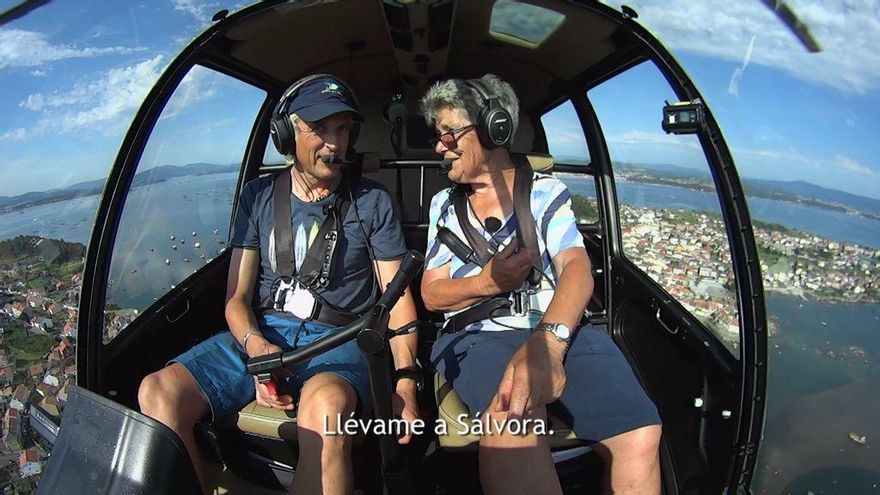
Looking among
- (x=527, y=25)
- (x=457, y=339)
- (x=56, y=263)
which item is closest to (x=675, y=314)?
(x=457, y=339)

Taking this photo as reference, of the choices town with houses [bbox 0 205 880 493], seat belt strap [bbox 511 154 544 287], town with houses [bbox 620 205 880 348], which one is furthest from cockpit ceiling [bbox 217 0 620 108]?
town with houses [bbox 0 205 880 493]

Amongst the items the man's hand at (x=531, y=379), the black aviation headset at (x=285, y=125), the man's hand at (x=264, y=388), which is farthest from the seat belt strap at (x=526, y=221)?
the man's hand at (x=264, y=388)

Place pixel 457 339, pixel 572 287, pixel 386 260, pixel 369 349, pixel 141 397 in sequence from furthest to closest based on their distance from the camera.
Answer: pixel 386 260, pixel 457 339, pixel 572 287, pixel 141 397, pixel 369 349

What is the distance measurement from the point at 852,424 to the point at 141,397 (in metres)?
2.47

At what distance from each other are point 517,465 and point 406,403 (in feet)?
1.67

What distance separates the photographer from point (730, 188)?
1.96m

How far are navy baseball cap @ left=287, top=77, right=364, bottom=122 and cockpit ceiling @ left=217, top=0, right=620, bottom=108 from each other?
0.33m

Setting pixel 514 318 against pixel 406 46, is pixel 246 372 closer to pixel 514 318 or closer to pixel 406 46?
pixel 514 318

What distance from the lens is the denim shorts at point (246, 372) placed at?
2055 millimetres

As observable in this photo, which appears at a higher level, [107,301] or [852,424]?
[107,301]

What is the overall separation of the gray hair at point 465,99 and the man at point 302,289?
338 mm

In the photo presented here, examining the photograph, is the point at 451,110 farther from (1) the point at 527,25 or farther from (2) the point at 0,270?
(2) the point at 0,270

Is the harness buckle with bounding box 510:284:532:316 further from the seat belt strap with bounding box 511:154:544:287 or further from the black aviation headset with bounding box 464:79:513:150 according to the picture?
the black aviation headset with bounding box 464:79:513:150

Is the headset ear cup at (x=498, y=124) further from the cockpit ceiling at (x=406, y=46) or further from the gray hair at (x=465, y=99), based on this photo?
the cockpit ceiling at (x=406, y=46)
